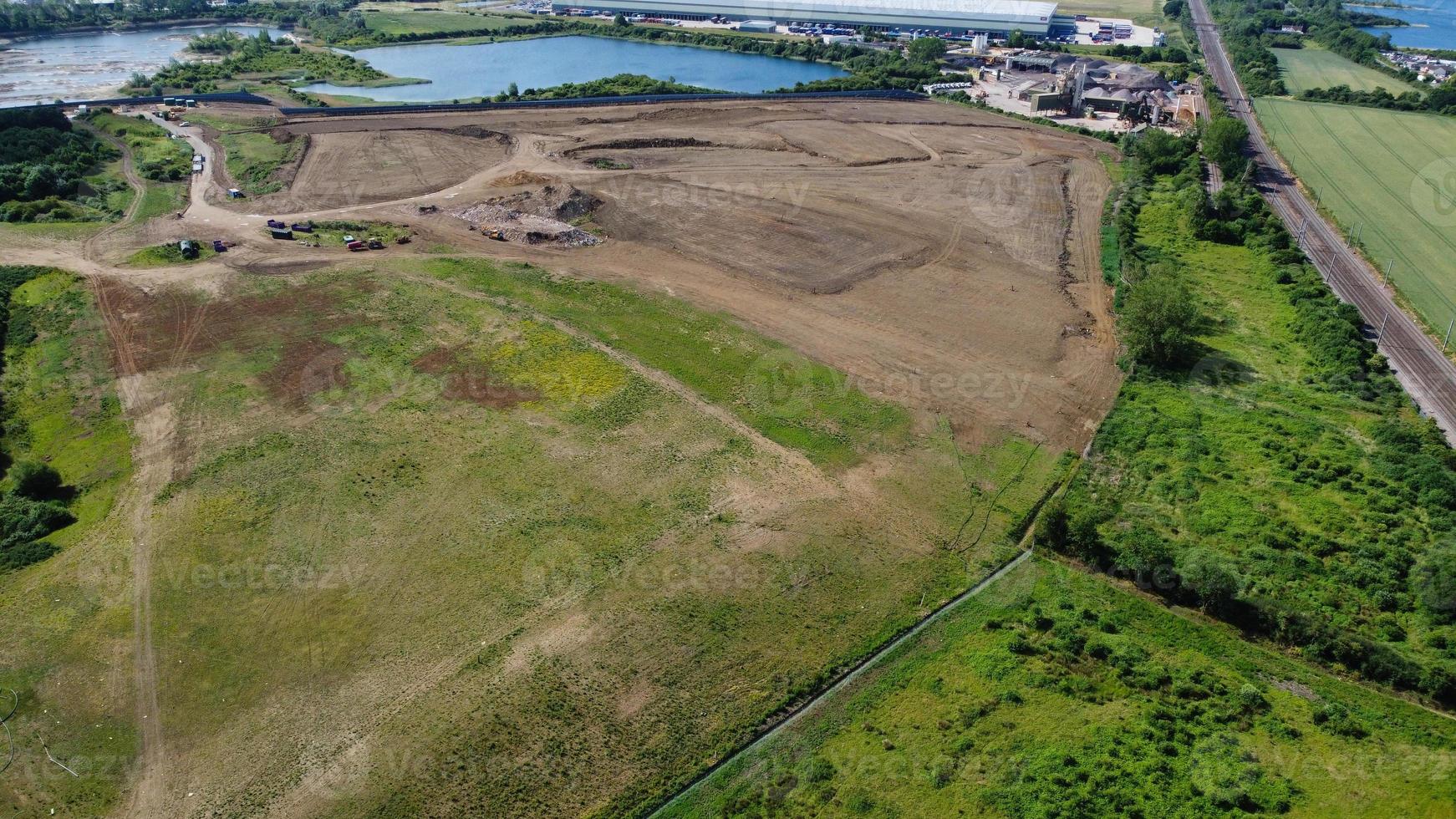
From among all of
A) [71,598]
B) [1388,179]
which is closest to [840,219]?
[1388,179]

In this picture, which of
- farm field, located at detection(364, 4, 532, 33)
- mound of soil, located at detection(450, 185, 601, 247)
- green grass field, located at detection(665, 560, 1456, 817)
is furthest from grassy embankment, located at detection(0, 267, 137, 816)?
farm field, located at detection(364, 4, 532, 33)

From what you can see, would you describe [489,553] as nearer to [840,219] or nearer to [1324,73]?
[840,219]

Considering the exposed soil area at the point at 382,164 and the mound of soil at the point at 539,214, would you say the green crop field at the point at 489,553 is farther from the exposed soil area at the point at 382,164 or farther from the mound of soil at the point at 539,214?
the exposed soil area at the point at 382,164

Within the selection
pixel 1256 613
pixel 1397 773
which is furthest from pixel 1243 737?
pixel 1256 613

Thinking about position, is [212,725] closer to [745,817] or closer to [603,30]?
[745,817]

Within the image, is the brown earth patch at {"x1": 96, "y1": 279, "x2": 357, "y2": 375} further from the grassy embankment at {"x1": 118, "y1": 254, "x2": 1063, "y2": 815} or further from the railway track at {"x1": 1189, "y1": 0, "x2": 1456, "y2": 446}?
the railway track at {"x1": 1189, "y1": 0, "x2": 1456, "y2": 446}
